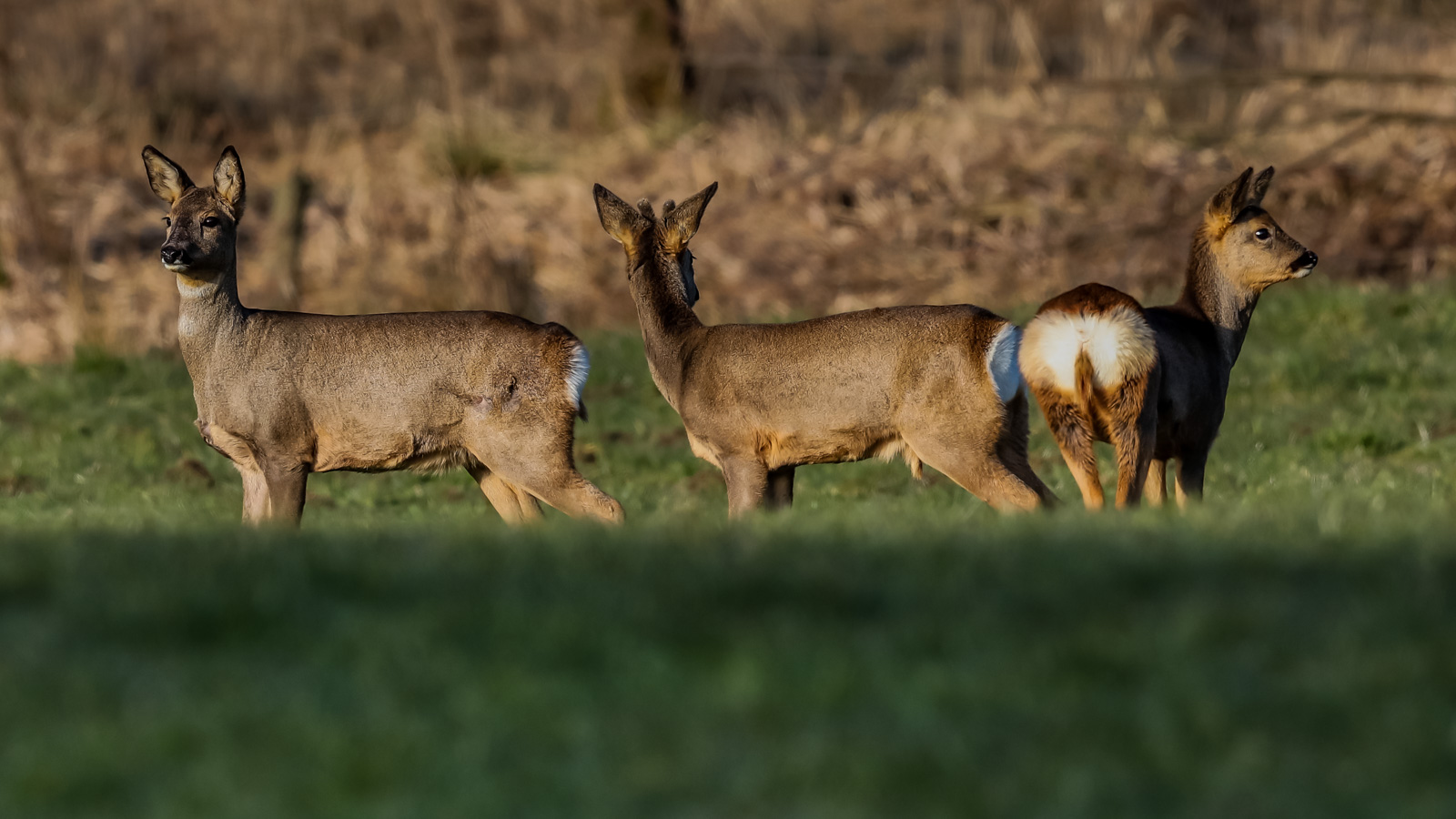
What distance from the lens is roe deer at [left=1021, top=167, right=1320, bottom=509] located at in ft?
27.1

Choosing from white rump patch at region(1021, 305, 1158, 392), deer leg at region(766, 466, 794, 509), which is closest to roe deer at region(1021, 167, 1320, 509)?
white rump patch at region(1021, 305, 1158, 392)

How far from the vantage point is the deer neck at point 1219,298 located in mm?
9812

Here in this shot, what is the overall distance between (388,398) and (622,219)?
153cm

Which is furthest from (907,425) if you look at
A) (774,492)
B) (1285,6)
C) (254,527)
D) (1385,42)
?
(1285,6)

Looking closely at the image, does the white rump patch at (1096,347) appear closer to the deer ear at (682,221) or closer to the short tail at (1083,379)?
the short tail at (1083,379)

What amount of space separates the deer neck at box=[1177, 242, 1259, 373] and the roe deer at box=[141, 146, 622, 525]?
330 cm

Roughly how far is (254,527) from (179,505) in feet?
13.1

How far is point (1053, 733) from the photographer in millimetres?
4023

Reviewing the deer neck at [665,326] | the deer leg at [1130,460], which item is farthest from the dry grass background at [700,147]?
the deer leg at [1130,460]

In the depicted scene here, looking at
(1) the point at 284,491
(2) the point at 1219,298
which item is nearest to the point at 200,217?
(1) the point at 284,491

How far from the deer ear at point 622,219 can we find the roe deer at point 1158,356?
2.15 m

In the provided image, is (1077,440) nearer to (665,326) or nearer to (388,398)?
(665,326)

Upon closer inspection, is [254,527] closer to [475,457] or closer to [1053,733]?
[475,457]

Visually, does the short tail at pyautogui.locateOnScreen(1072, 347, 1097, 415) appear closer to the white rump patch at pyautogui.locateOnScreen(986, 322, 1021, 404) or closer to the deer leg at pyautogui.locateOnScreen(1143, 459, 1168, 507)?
the white rump patch at pyautogui.locateOnScreen(986, 322, 1021, 404)
